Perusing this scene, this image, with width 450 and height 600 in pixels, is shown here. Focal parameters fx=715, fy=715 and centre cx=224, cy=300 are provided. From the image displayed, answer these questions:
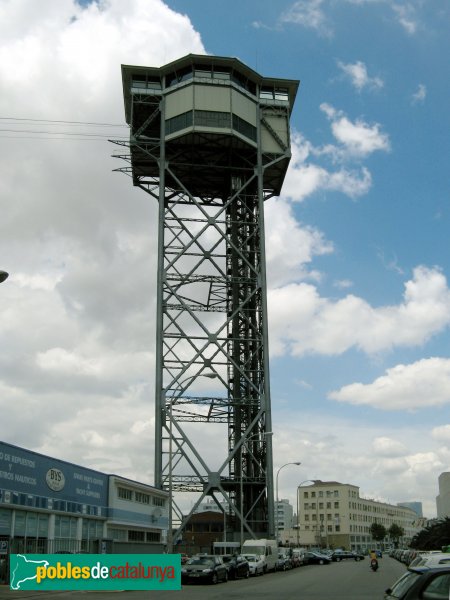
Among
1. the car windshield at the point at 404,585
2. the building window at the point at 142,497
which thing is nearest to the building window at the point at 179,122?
the building window at the point at 142,497

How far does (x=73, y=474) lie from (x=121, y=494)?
7420 mm

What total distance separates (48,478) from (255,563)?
50.6 feet

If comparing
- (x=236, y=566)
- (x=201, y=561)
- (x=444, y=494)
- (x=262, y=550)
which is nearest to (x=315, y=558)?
(x=262, y=550)

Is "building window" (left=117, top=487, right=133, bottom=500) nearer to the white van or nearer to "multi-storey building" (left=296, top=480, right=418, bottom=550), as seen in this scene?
the white van

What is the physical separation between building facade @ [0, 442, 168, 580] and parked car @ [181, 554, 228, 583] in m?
4.92

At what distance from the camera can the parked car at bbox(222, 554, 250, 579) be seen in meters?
37.2

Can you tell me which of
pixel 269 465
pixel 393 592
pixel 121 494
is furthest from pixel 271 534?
pixel 393 592

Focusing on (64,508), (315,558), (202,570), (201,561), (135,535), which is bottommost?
(315,558)

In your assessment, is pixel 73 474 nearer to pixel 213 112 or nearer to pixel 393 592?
pixel 393 592

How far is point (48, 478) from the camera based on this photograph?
33938 mm

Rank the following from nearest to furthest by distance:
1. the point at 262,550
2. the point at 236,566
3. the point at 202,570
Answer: the point at 202,570, the point at 236,566, the point at 262,550

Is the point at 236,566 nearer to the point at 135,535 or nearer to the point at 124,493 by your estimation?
the point at 124,493

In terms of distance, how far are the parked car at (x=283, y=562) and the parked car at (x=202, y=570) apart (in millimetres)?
18259

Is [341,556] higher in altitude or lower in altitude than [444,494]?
lower
